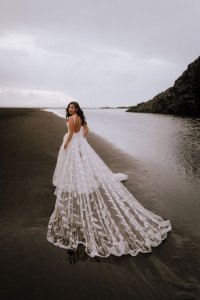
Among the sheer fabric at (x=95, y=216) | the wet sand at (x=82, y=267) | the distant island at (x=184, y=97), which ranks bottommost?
the wet sand at (x=82, y=267)

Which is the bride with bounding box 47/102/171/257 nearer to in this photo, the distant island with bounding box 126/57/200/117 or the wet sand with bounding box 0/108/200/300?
the wet sand with bounding box 0/108/200/300

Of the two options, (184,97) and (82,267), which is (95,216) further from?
(184,97)

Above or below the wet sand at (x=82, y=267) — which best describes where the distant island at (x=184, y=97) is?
above

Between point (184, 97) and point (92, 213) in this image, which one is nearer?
point (92, 213)

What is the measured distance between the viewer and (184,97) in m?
73.0

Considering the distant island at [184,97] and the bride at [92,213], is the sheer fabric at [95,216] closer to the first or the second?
the bride at [92,213]

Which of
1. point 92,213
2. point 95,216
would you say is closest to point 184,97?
point 95,216

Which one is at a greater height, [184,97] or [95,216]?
[184,97]

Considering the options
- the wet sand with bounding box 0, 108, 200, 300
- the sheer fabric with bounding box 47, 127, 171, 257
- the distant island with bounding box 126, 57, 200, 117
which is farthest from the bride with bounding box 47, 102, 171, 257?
the distant island with bounding box 126, 57, 200, 117

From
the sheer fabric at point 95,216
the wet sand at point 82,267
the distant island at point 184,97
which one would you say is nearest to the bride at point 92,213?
the sheer fabric at point 95,216

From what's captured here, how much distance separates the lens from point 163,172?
10227 mm

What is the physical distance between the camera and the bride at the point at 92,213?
14.8 ft

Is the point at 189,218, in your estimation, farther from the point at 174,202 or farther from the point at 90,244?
the point at 90,244

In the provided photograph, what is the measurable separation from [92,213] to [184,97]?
240 feet
